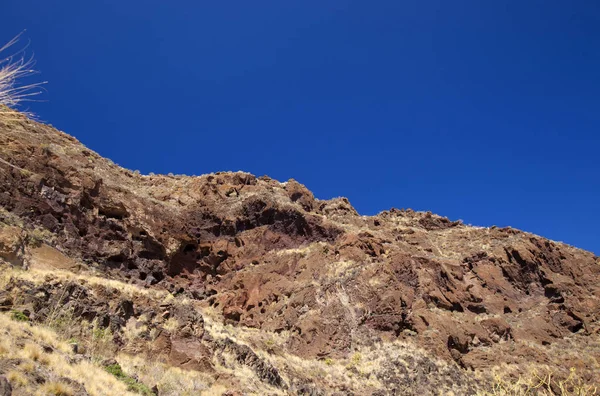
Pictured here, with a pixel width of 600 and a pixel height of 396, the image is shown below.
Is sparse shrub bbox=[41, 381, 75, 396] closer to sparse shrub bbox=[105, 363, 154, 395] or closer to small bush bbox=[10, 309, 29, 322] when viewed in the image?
sparse shrub bbox=[105, 363, 154, 395]

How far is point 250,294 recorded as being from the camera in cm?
3164

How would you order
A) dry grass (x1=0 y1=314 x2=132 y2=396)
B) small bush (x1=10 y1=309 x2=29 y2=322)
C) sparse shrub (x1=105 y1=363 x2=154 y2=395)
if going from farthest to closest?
small bush (x1=10 y1=309 x2=29 y2=322)
sparse shrub (x1=105 y1=363 x2=154 y2=395)
dry grass (x1=0 y1=314 x2=132 y2=396)

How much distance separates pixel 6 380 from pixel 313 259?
89.1 ft

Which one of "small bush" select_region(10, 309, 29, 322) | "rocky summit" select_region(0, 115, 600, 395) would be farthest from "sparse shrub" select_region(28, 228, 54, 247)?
"small bush" select_region(10, 309, 29, 322)

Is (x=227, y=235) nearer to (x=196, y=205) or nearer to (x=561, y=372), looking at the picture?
(x=196, y=205)

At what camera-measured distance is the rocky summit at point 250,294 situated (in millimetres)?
14555

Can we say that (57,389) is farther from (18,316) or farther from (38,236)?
(38,236)

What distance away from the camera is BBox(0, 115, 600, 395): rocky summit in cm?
1455

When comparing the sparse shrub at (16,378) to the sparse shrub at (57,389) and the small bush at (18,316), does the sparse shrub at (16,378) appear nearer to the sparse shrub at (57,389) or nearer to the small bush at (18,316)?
the sparse shrub at (57,389)

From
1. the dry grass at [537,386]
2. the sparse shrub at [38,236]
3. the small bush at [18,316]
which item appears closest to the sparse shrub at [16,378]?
the small bush at [18,316]

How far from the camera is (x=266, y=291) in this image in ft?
103

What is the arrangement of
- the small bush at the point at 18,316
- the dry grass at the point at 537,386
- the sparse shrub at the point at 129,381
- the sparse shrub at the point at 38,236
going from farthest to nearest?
the sparse shrub at the point at 38,236, the small bush at the point at 18,316, the sparse shrub at the point at 129,381, the dry grass at the point at 537,386

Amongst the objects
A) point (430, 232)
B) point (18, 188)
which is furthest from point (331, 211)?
point (18, 188)

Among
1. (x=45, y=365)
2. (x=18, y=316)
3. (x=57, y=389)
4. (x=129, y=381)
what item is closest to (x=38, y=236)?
(x=18, y=316)
